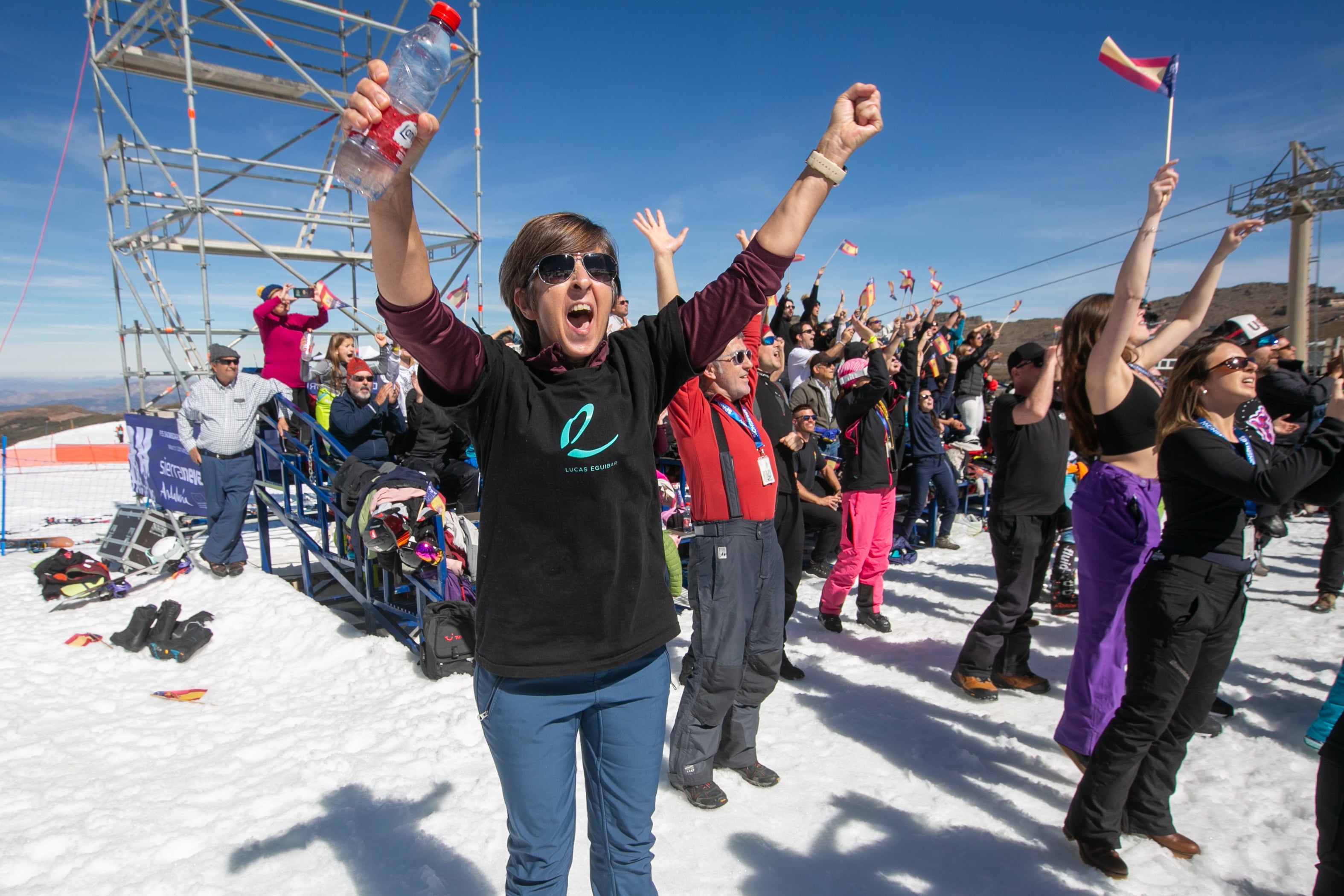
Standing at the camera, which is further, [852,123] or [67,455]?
[67,455]

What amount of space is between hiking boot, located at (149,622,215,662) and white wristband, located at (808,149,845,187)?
568 centimetres

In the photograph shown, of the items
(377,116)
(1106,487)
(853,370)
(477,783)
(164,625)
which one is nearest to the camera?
(377,116)

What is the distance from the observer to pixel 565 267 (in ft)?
5.40

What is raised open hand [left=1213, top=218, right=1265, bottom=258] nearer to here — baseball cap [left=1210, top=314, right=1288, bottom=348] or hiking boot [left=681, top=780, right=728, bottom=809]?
baseball cap [left=1210, top=314, right=1288, bottom=348]

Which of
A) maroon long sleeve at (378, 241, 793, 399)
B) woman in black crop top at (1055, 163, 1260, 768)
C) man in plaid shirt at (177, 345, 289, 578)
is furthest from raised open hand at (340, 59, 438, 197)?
man in plaid shirt at (177, 345, 289, 578)

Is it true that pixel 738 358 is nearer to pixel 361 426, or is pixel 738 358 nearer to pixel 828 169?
pixel 828 169

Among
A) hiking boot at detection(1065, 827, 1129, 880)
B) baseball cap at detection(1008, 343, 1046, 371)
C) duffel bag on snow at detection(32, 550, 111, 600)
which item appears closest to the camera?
hiking boot at detection(1065, 827, 1129, 880)

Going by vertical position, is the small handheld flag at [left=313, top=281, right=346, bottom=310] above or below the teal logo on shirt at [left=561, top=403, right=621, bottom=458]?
above

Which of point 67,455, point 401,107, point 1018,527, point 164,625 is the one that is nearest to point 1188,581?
point 1018,527

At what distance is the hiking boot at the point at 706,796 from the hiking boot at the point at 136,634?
458 centimetres

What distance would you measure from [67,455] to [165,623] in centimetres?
1323

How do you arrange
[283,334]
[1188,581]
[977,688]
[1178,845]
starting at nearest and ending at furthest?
[1188,581]
[1178,845]
[977,688]
[283,334]

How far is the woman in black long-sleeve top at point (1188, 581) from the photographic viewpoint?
2.53 meters

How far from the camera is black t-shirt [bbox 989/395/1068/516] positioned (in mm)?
4207
